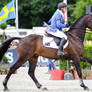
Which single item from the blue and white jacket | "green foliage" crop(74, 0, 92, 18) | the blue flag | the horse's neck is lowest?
"green foliage" crop(74, 0, 92, 18)

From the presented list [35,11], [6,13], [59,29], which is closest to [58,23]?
[59,29]

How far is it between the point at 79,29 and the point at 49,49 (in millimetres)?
1188

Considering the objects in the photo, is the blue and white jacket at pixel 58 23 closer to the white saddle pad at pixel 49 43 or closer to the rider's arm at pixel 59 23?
the rider's arm at pixel 59 23

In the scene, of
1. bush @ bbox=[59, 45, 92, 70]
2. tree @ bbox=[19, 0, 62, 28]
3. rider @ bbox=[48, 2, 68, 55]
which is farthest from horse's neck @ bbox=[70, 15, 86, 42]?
tree @ bbox=[19, 0, 62, 28]

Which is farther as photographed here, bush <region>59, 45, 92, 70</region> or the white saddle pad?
bush <region>59, 45, 92, 70</region>

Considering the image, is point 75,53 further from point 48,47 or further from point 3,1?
point 3,1

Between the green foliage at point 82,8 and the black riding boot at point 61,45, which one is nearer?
the black riding boot at point 61,45

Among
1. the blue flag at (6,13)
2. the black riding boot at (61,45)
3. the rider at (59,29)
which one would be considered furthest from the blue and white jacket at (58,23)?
the blue flag at (6,13)

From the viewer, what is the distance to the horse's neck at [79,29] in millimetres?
16328

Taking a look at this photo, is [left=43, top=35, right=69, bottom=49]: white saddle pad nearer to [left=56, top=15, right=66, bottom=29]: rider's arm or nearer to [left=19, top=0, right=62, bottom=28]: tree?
[left=56, top=15, right=66, bottom=29]: rider's arm

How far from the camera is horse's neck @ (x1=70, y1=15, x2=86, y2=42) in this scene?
16.3m

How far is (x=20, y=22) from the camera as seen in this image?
6894cm

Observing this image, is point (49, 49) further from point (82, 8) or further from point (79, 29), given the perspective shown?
point (82, 8)

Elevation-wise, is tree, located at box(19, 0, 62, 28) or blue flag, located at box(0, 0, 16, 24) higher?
blue flag, located at box(0, 0, 16, 24)
